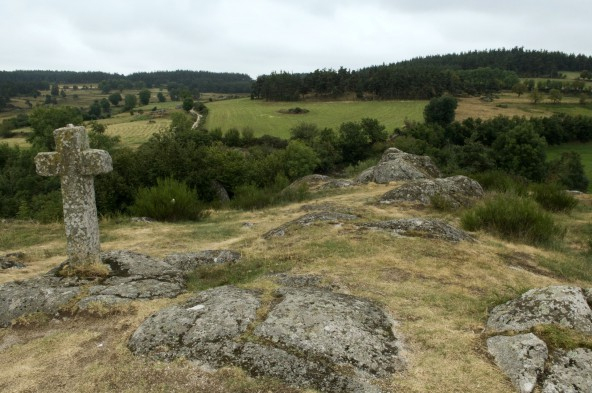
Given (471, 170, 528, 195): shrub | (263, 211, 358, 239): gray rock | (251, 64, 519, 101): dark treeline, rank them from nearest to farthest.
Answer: (263, 211, 358, 239): gray rock < (471, 170, 528, 195): shrub < (251, 64, 519, 101): dark treeline

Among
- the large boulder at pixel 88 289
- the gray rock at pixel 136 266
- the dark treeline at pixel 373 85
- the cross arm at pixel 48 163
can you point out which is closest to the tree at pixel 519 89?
the dark treeline at pixel 373 85

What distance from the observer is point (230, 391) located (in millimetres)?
4277

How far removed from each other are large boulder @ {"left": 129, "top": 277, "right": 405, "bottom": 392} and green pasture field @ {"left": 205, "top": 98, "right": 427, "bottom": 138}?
6348 centimetres

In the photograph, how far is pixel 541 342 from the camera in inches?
188

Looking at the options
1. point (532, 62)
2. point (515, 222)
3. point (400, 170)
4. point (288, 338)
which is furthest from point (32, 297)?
point (532, 62)

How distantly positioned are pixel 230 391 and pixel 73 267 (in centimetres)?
502

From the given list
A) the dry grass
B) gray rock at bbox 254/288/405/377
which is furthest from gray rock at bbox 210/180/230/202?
gray rock at bbox 254/288/405/377

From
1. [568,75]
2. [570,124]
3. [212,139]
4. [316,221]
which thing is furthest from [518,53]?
[316,221]

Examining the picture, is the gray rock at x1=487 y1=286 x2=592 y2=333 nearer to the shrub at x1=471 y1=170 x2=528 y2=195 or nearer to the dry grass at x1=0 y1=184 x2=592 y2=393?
the dry grass at x1=0 y1=184 x2=592 y2=393

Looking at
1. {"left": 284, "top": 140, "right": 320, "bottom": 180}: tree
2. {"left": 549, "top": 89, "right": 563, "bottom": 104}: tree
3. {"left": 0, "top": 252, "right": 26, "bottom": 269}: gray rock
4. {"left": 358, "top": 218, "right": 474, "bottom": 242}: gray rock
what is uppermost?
{"left": 549, "top": 89, "right": 563, "bottom": 104}: tree

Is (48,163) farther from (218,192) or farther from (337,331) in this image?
(218,192)

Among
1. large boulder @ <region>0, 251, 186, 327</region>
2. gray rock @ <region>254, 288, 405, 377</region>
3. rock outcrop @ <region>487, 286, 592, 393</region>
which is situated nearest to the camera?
rock outcrop @ <region>487, 286, 592, 393</region>

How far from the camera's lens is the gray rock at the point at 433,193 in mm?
15219

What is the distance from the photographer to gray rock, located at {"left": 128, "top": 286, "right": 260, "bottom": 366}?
493 centimetres
